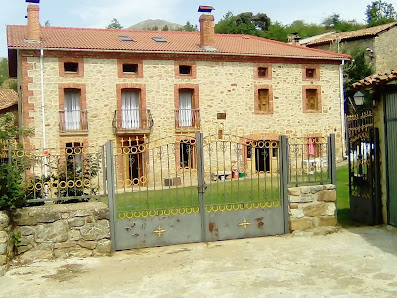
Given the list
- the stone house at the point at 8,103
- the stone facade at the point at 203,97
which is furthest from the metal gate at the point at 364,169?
the stone house at the point at 8,103

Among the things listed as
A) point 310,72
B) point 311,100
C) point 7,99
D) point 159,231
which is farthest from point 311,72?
point 159,231

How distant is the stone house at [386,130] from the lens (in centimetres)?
819

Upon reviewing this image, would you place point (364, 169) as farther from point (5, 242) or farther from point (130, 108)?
point (130, 108)

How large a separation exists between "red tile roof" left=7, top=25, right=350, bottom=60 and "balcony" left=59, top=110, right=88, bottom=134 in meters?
2.93

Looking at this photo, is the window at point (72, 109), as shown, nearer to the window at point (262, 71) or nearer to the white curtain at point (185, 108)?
the white curtain at point (185, 108)

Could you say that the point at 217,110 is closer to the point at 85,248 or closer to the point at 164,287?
the point at 85,248

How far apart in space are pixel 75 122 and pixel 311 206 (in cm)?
1450

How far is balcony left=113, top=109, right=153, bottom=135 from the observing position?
20.8 meters

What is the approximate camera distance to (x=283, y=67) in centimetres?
2306

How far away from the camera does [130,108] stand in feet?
69.9

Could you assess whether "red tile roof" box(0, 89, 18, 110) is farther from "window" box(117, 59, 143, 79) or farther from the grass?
the grass

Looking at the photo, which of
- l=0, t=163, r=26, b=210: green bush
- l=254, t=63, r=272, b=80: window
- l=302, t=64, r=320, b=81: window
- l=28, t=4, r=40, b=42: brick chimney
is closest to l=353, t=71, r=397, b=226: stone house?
l=0, t=163, r=26, b=210: green bush

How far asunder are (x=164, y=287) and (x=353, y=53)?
1205 inches

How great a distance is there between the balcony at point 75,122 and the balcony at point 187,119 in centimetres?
433
